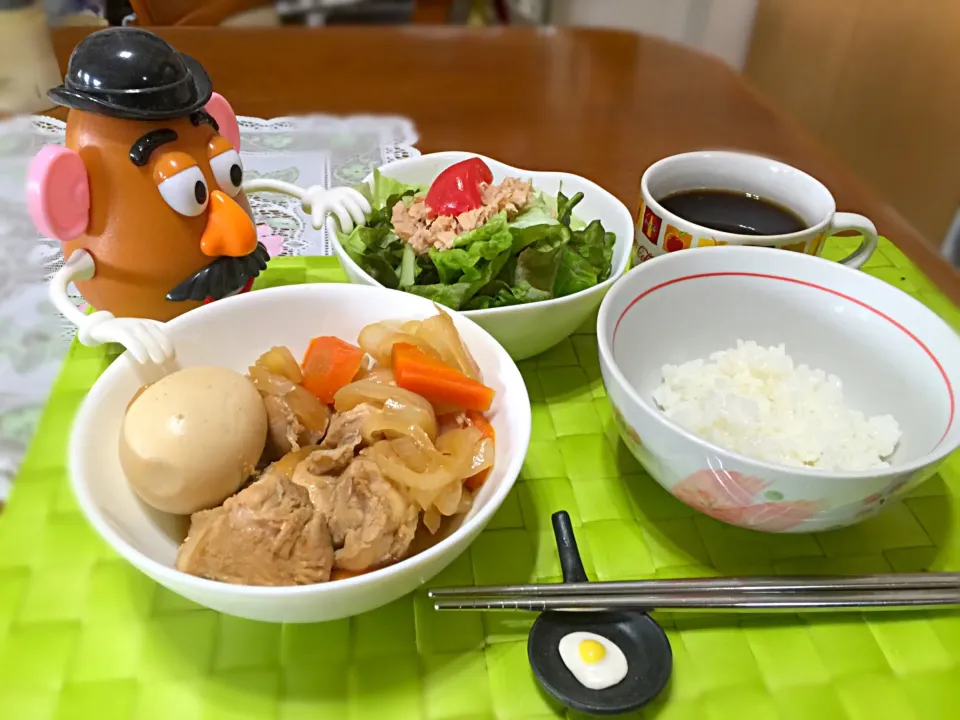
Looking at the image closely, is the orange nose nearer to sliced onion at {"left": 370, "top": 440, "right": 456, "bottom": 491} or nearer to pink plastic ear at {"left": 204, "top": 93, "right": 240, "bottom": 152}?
pink plastic ear at {"left": 204, "top": 93, "right": 240, "bottom": 152}

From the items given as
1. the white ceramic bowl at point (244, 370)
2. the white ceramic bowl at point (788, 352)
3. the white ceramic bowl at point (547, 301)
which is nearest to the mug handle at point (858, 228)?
the white ceramic bowl at point (788, 352)

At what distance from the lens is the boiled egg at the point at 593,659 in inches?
25.0

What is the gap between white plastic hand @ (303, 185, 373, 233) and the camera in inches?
41.2

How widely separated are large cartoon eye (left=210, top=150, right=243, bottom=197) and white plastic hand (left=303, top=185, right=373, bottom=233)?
158 millimetres

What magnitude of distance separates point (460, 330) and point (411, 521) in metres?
0.25

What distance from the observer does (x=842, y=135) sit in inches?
102

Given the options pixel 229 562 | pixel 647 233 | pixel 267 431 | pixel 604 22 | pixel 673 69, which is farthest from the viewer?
pixel 604 22

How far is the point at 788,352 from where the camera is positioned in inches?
38.7

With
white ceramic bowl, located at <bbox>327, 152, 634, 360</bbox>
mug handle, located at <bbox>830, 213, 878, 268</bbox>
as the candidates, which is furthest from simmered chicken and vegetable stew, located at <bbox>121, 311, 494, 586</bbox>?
mug handle, located at <bbox>830, 213, 878, 268</bbox>

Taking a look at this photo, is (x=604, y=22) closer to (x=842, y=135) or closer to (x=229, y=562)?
(x=842, y=135)

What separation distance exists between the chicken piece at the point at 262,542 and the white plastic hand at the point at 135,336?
0.65ft

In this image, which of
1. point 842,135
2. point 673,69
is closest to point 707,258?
point 673,69

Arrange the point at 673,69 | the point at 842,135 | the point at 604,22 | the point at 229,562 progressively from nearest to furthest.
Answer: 1. the point at 229,562
2. the point at 673,69
3. the point at 842,135
4. the point at 604,22

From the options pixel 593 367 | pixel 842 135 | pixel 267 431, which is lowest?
pixel 842 135
